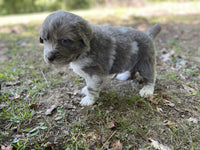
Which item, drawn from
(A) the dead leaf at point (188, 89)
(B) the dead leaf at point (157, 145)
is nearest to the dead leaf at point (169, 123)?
(B) the dead leaf at point (157, 145)

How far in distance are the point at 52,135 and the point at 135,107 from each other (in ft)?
5.85

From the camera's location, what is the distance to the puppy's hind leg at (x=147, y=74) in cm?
371

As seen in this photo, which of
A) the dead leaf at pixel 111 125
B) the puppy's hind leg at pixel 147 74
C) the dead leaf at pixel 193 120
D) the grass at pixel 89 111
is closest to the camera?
→ the grass at pixel 89 111

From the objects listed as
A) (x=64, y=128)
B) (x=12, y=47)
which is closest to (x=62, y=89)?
(x=64, y=128)

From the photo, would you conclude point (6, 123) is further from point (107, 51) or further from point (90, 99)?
point (107, 51)

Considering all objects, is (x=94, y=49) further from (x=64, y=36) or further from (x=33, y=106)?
(x=33, y=106)

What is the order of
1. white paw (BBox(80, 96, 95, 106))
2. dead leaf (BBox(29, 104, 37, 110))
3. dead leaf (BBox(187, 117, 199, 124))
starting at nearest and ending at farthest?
dead leaf (BBox(187, 117, 199, 124)), dead leaf (BBox(29, 104, 37, 110)), white paw (BBox(80, 96, 95, 106))

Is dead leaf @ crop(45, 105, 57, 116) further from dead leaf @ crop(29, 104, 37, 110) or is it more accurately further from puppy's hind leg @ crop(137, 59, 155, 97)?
puppy's hind leg @ crop(137, 59, 155, 97)

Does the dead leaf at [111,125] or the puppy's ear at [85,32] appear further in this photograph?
the dead leaf at [111,125]

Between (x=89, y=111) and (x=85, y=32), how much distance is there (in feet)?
5.29

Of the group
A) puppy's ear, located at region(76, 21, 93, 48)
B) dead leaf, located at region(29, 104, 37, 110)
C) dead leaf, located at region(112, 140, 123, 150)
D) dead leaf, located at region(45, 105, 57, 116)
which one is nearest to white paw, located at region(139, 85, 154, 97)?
dead leaf, located at region(112, 140, 123, 150)

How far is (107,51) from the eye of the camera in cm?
328

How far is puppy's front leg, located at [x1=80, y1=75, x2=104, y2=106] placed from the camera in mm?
3234

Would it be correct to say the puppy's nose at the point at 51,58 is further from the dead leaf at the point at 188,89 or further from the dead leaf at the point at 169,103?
Answer: the dead leaf at the point at 188,89
